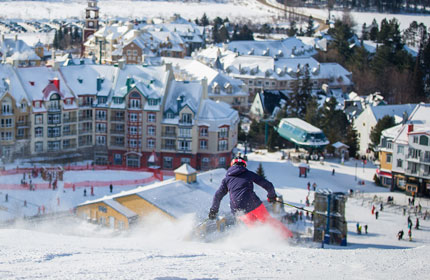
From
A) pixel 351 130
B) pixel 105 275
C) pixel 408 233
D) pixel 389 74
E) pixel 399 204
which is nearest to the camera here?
pixel 105 275

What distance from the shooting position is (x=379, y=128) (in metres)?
46.7

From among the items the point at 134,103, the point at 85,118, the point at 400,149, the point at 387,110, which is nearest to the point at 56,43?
the point at 85,118

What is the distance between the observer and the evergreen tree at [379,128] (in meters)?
46.4

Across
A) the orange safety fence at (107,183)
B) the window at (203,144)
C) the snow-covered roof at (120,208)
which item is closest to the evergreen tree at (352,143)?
the window at (203,144)

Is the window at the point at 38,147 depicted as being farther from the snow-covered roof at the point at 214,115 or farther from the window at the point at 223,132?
the window at the point at 223,132

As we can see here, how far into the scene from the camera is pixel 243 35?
100938 mm

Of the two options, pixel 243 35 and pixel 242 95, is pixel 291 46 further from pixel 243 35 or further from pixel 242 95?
pixel 242 95

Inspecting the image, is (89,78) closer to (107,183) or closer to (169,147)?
(169,147)

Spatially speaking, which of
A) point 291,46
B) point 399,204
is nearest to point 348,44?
point 291,46

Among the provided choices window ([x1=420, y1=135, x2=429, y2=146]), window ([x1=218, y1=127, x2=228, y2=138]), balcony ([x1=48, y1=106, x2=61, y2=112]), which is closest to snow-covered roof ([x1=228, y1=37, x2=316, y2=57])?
window ([x1=218, y1=127, x2=228, y2=138])

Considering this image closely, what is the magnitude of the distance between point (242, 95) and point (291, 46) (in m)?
28.9

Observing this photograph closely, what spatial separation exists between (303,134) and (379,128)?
481cm

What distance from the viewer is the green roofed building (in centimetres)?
4590

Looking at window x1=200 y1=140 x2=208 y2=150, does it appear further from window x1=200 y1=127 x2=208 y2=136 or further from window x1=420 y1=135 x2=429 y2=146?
window x1=420 y1=135 x2=429 y2=146
